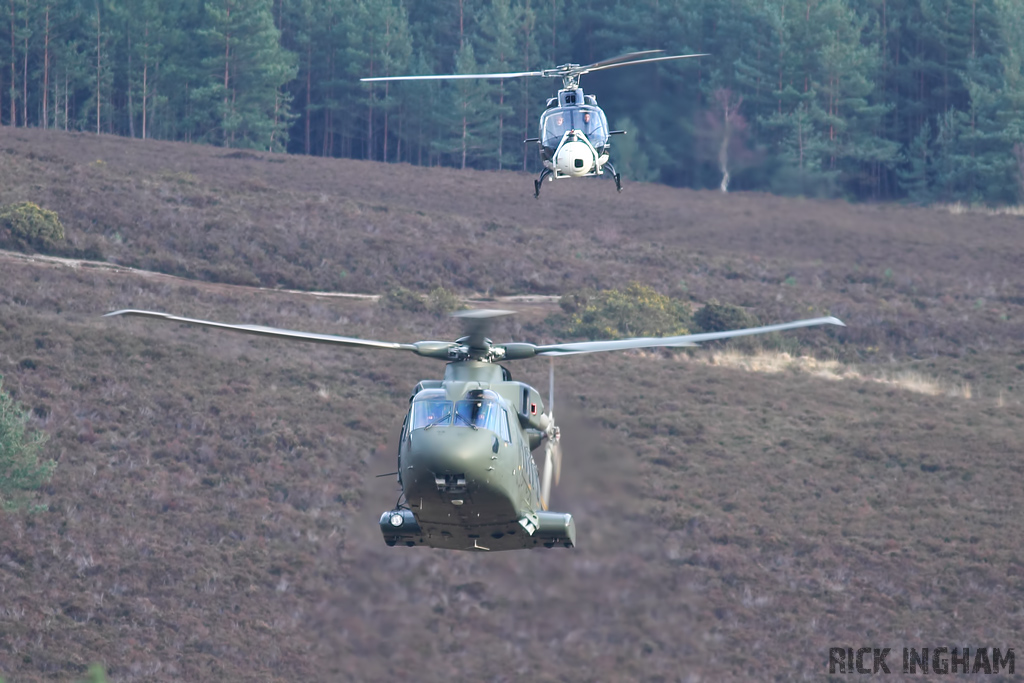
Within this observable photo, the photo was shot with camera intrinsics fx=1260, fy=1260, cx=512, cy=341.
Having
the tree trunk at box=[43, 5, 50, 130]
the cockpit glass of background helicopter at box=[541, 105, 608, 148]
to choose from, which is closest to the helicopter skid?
the cockpit glass of background helicopter at box=[541, 105, 608, 148]

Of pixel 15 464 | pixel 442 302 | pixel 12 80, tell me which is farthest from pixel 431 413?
pixel 12 80

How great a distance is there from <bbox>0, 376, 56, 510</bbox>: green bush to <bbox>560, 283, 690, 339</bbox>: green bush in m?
20.5

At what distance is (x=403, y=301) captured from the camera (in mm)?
46531

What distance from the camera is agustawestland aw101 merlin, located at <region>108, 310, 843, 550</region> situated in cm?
1440

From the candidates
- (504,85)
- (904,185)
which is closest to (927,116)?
(904,185)

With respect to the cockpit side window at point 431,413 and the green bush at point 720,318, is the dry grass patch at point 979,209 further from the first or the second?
the cockpit side window at point 431,413

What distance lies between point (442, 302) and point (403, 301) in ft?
4.72

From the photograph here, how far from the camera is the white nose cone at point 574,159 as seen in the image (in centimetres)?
2709

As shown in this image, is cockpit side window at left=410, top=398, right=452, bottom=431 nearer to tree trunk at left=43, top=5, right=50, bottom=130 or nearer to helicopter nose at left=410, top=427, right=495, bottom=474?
helicopter nose at left=410, top=427, right=495, bottom=474

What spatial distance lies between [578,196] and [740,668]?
1775 inches

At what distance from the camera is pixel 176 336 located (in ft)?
131

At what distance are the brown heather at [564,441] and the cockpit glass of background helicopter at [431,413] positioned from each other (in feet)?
9.12

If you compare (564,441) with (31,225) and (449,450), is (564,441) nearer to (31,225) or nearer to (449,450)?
(449,450)

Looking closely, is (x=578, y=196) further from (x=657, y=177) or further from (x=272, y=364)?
(x=272, y=364)
